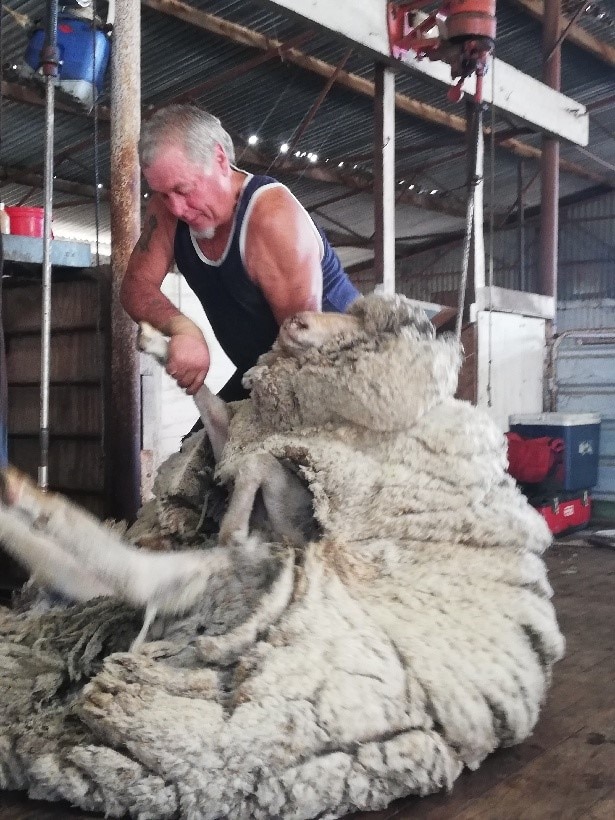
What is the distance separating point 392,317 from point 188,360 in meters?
0.50

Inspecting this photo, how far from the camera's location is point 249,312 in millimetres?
2256

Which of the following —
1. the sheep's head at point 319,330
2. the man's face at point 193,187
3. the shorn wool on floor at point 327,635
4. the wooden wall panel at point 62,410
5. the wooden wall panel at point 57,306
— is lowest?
the shorn wool on floor at point 327,635

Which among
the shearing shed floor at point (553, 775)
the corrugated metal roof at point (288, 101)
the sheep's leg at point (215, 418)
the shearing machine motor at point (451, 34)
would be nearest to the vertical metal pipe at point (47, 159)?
the sheep's leg at point (215, 418)

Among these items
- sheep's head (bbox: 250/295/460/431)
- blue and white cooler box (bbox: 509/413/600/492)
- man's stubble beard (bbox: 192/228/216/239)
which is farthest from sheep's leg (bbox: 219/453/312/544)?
blue and white cooler box (bbox: 509/413/600/492)

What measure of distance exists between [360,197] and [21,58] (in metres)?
5.39

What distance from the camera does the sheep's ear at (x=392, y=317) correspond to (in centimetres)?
186

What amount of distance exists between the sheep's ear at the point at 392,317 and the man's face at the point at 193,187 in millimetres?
490

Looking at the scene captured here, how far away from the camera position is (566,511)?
5.36 metres

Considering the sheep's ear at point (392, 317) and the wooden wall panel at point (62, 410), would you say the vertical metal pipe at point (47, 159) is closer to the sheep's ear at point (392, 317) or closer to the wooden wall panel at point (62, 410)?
the wooden wall panel at point (62, 410)

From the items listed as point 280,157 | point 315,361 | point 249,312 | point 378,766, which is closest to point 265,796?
point 378,766

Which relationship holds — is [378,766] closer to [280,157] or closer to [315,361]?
[315,361]

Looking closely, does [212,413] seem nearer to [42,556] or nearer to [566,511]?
[42,556]

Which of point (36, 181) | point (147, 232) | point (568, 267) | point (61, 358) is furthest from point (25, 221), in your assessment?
point (568, 267)

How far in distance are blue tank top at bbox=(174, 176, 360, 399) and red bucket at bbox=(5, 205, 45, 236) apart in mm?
1156
